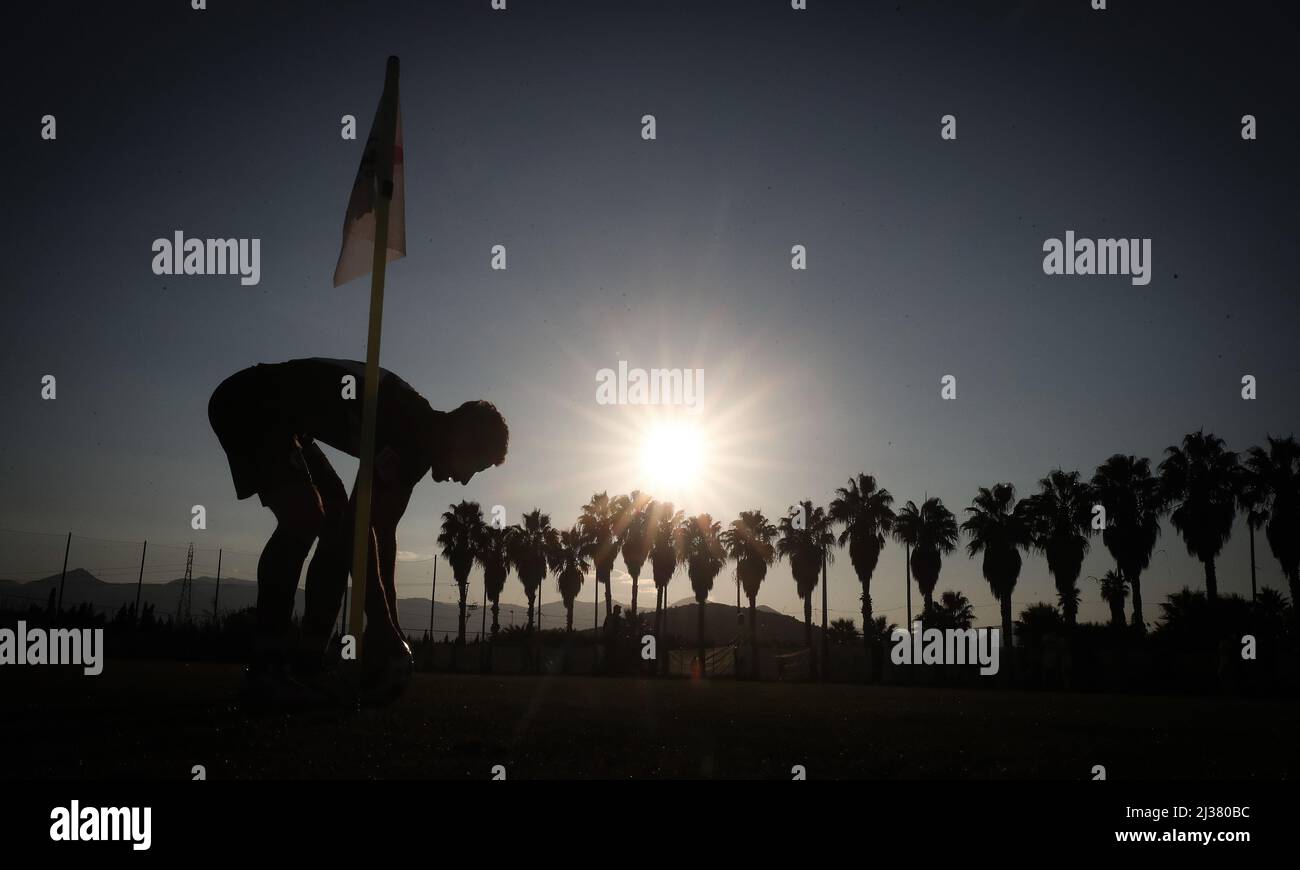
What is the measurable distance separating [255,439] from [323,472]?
0.62 meters

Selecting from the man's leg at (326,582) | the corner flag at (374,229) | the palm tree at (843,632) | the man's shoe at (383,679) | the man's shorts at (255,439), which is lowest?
the palm tree at (843,632)

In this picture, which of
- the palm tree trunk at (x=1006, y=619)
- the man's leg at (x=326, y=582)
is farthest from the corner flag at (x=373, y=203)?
the palm tree trunk at (x=1006, y=619)

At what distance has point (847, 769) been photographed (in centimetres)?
353

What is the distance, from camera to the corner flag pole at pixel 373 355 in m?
4.09

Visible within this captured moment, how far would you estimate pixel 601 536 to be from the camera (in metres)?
56.8

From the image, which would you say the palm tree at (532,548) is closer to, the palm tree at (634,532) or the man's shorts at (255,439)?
the palm tree at (634,532)

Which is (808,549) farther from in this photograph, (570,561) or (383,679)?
(383,679)

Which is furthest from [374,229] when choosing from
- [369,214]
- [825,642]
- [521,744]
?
[825,642]

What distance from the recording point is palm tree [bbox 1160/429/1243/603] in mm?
39750

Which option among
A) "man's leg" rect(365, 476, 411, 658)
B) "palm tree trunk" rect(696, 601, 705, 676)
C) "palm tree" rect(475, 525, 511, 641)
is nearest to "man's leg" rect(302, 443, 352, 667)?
"man's leg" rect(365, 476, 411, 658)

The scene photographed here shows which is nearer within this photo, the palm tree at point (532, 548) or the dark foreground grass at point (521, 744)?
the dark foreground grass at point (521, 744)

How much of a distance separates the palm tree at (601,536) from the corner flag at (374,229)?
167 feet
